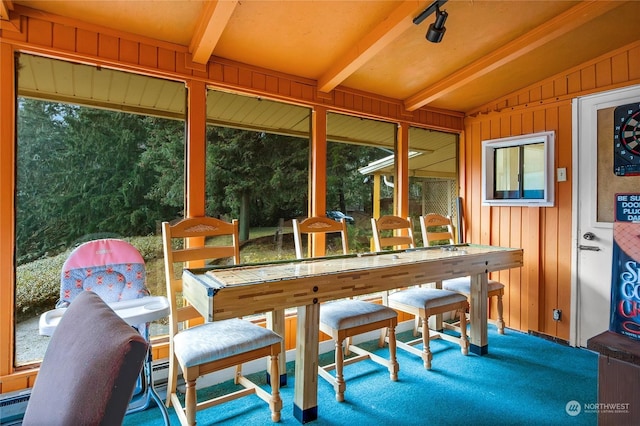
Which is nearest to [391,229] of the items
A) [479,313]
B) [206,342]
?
[479,313]

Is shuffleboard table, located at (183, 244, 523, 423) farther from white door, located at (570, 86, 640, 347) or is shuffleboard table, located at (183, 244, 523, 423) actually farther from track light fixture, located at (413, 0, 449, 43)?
track light fixture, located at (413, 0, 449, 43)

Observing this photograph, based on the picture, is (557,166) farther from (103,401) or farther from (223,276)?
(103,401)

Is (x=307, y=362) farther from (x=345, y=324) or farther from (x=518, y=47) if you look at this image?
(x=518, y=47)

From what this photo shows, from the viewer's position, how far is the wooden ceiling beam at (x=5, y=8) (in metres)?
1.72

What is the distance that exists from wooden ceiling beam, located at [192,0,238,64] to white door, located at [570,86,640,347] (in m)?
2.99

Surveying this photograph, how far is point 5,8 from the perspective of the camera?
1.76 meters

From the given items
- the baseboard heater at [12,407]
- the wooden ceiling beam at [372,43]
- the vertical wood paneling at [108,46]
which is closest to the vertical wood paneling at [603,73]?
the wooden ceiling beam at [372,43]

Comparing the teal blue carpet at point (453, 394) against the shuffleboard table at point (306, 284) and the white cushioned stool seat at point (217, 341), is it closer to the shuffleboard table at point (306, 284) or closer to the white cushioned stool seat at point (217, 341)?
the shuffleboard table at point (306, 284)

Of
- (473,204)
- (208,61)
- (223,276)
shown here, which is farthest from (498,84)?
(223,276)

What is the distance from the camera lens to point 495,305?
369cm

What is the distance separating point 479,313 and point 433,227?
1.01 metres

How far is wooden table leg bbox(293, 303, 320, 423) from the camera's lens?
1956mm

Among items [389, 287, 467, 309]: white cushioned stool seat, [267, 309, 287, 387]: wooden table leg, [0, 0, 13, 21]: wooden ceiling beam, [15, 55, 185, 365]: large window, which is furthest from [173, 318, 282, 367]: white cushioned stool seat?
[0, 0, 13, 21]: wooden ceiling beam

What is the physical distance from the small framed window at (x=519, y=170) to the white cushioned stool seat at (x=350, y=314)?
1.99 m
